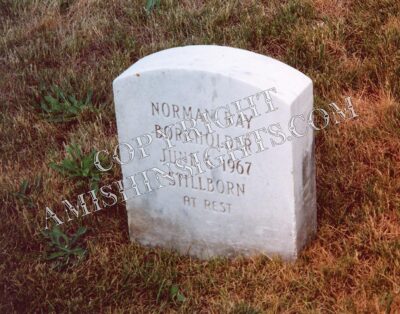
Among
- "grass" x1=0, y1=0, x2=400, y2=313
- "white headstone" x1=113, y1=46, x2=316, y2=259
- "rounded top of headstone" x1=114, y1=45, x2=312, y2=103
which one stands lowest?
"grass" x1=0, y1=0, x2=400, y2=313

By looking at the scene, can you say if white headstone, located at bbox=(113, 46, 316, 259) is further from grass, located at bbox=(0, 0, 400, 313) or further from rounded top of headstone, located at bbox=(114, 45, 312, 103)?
grass, located at bbox=(0, 0, 400, 313)

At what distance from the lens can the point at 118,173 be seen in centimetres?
392

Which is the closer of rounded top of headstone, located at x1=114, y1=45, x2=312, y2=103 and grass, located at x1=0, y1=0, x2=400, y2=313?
rounded top of headstone, located at x1=114, y1=45, x2=312, y2=103

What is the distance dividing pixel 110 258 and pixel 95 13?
8.02 ft

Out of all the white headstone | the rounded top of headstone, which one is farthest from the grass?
the rounded top of headstone

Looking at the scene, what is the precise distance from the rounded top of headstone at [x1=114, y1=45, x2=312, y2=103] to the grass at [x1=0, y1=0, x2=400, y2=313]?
2.43 ft

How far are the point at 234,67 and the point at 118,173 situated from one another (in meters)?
1.11

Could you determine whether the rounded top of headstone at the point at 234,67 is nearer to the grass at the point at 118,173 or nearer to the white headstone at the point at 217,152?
the white headstone at the point at 217,152

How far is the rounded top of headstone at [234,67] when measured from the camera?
3.01m

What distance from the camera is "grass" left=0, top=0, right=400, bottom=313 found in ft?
10.4

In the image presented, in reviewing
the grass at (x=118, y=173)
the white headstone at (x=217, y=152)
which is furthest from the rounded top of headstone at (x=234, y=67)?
the grass at (x=118, y=173)

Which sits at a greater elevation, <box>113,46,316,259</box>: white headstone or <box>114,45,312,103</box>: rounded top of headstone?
<box>114,45,312,103</box>: rounded top of headstone

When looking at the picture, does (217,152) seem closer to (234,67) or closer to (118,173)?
(234,67)

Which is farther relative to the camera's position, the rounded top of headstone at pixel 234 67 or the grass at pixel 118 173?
the grass at pixel 118 173
